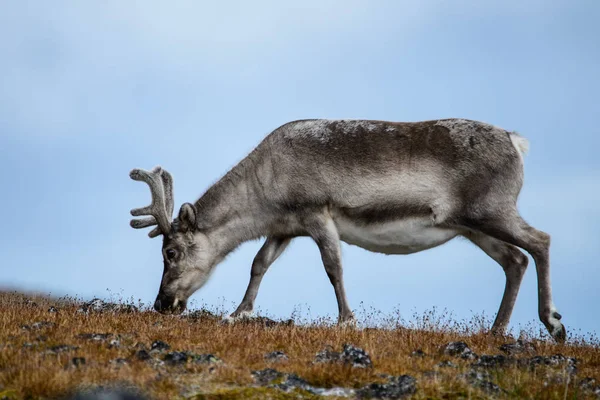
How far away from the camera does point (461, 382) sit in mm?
8039

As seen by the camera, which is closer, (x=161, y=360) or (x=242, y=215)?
(x=161, y=360)

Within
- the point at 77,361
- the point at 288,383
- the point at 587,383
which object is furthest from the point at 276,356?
the point at 587,383

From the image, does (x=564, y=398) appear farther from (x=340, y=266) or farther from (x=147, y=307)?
(x=147, y=307)

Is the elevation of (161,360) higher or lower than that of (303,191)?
lower

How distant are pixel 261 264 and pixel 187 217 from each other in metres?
1.52

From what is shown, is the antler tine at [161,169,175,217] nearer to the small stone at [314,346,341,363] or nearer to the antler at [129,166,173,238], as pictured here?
→ the antler at [129,166,173,238]

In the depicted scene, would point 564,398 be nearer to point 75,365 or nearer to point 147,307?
point 75,365

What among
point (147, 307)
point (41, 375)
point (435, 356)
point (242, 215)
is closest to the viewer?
point (41, 375)

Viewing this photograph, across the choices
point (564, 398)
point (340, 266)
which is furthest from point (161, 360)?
point (340, 266)

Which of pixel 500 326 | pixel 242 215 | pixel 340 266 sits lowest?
pixel 500 326

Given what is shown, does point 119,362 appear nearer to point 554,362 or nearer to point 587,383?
point 587,383

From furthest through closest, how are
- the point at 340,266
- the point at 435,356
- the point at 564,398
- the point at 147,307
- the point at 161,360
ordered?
the point at 147,307 → the point at 340,266 → the point at 435,356 → the point at 161,360 → the point at 564,398

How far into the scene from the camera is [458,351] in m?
9.84

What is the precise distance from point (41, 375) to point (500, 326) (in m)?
8.29
